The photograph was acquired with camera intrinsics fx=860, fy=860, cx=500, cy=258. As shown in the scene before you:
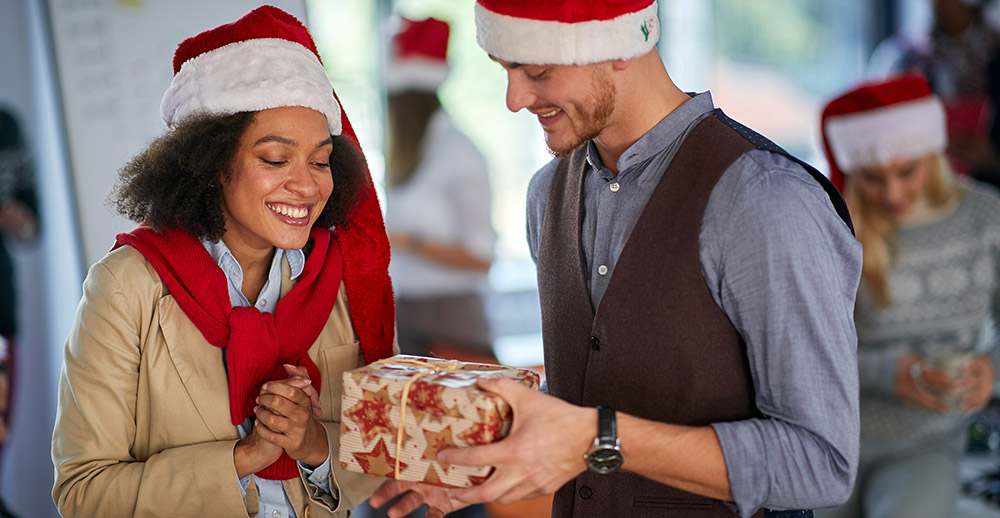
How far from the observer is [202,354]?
165cm

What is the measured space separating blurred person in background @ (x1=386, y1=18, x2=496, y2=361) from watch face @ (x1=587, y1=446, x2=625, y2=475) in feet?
7.53

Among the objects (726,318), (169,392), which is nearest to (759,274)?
(726,318)

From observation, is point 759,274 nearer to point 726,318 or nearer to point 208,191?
point 726,318

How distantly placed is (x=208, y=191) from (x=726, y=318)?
1.01 metres

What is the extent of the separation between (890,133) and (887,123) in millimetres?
36

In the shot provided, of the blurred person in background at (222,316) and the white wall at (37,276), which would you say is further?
the white wall at (37,276)

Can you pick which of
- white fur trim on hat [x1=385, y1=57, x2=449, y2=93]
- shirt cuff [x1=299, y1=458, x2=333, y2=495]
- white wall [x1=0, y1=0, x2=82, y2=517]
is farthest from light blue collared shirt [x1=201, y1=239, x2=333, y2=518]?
white fur trim on hat [x1=385, y1=57, x2=449, y2=93]

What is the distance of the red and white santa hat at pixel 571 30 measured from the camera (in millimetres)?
1522

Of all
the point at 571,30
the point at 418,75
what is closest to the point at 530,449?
the point at 571,30

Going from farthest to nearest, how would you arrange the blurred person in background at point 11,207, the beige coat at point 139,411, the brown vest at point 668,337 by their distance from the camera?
the blurred person in background at point 11,207 → the beige coat at point 139,411 → the brown vest at point 668,337

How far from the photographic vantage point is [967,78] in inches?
183

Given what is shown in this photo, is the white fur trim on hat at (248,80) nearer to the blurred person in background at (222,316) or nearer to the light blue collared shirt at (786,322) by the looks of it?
the blurred person in background at (222,316)

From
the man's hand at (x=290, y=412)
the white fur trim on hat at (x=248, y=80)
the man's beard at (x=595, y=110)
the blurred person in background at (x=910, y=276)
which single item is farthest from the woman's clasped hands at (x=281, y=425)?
the blurred person in background at (x=910, y=276)

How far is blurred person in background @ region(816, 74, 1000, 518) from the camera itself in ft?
9.16
